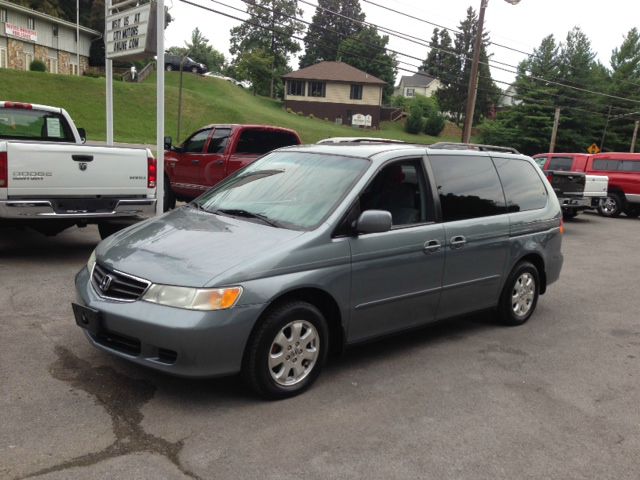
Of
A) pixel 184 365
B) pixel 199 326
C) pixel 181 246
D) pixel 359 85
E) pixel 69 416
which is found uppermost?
pixel 359 85

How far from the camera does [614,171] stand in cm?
1873

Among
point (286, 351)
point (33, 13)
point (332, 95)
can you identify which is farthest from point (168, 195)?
point (332, 95)

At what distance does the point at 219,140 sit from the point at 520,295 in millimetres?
7241

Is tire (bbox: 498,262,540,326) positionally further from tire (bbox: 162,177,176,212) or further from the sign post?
tire (bbox: 162,177,176,212)

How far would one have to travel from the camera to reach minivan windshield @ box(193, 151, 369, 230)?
4.30m

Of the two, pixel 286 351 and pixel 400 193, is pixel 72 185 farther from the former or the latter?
pixel 286 351

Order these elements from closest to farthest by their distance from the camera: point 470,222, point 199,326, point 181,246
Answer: point 199,326, point 181,246, point 470,222

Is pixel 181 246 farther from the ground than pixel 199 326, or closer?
farther from the ground

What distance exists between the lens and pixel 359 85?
65125 mm

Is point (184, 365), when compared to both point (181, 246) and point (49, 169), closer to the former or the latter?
point (181, 246)

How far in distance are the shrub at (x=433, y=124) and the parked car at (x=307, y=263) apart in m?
60.3

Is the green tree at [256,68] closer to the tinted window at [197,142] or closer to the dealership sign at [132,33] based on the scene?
the tinted window at [197,142]

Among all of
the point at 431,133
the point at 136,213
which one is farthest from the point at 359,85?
the point at 136,213

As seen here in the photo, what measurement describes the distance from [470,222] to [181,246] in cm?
251
